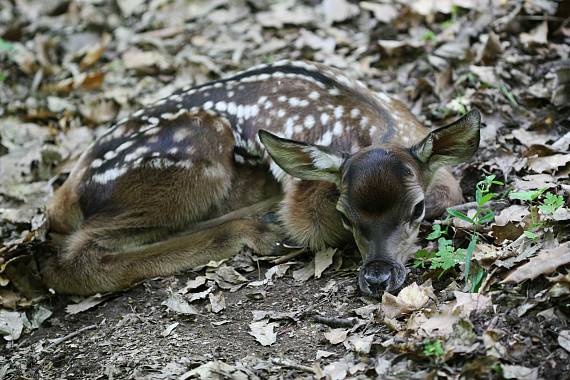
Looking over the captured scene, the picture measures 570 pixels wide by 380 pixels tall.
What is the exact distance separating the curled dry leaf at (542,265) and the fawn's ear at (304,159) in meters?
1.54

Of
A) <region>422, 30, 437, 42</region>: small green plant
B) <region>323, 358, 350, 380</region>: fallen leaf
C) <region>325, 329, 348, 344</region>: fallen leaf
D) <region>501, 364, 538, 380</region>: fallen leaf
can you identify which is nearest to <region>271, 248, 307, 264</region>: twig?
<region>325, 329, 348, 344</region>: fallen leaf

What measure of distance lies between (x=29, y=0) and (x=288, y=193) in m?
6.63

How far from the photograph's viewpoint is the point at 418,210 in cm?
486

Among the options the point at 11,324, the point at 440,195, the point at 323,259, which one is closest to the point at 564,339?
the point at 440,195

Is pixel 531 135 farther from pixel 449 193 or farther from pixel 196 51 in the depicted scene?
pixel 196 51

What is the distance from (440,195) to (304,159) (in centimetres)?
105

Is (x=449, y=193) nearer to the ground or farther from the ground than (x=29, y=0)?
nearer to the ground

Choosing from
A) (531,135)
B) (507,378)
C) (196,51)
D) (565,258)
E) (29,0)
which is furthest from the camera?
(29,0)

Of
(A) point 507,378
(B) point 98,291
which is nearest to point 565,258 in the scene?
(A) point 507,378

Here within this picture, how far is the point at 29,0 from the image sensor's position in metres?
10.6

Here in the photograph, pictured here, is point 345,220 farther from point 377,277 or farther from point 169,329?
point 169,329

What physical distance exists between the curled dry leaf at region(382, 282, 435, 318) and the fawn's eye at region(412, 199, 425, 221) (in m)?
0.58

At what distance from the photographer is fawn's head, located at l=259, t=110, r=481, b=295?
4648 mm

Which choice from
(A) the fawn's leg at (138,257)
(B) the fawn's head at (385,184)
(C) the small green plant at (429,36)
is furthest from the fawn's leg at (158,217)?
(C) the small green plant at (429,36)
